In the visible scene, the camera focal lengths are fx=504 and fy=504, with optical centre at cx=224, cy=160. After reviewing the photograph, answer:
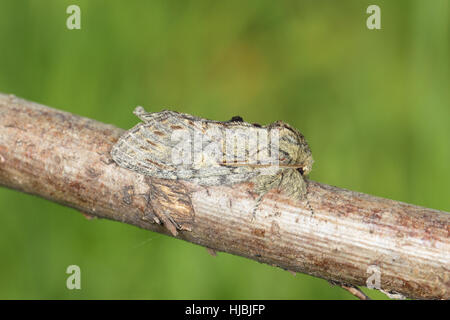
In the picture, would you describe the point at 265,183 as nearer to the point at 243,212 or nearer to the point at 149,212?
the point at 243,212

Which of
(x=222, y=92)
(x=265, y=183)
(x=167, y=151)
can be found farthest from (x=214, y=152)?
(x=222, y=92)

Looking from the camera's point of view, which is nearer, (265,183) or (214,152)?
(265,183)

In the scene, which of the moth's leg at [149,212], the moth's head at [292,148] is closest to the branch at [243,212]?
the moth's leg at [149,212]

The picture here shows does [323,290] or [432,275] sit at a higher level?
[432,275]

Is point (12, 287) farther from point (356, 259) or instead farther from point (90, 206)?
point (356, 259)

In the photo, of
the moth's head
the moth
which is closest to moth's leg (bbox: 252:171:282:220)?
the moth

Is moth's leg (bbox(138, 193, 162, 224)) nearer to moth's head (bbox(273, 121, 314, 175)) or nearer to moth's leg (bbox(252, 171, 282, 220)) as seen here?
moth's leg (bbox(252, 171, 282, 220))

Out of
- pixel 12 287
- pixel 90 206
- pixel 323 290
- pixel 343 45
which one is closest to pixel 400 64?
pixel 343 45
